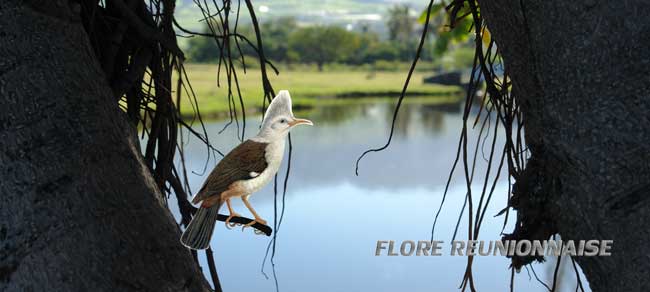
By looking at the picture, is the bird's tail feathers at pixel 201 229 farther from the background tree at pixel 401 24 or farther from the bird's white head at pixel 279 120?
the background tree at pixel 401 24

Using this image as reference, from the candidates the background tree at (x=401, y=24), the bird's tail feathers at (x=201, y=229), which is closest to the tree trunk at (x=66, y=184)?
the bird's tail feathers at (x=201, y=229)

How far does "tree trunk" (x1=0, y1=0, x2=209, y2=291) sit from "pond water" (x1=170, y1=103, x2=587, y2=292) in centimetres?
249

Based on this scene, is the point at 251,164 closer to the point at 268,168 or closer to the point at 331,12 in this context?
the point at 268,168

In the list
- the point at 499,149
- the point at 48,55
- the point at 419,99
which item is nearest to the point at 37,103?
the point at 48,55

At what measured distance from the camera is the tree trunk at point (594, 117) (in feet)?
1.68

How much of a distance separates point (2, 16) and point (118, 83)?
0.22 meters

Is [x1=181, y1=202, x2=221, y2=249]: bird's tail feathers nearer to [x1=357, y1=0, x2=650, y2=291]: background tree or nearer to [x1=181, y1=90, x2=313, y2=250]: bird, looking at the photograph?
[x1=181, y1=90, x2=313, y2=250]: bird

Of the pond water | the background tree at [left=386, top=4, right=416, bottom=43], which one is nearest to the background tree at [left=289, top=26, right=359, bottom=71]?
the background tree at [left=386, top=4, right=416, bottom=43]

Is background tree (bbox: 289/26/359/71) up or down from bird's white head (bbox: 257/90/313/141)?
down

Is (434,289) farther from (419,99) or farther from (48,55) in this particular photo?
→ (419,99)

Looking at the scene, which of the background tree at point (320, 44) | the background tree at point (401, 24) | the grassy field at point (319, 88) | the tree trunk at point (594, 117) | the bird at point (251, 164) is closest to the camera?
the tree trunk at point (594, 117)

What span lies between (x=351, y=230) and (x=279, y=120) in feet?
13.6

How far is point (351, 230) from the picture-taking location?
187 inches

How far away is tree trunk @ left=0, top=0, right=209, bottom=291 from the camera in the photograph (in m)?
0.51
